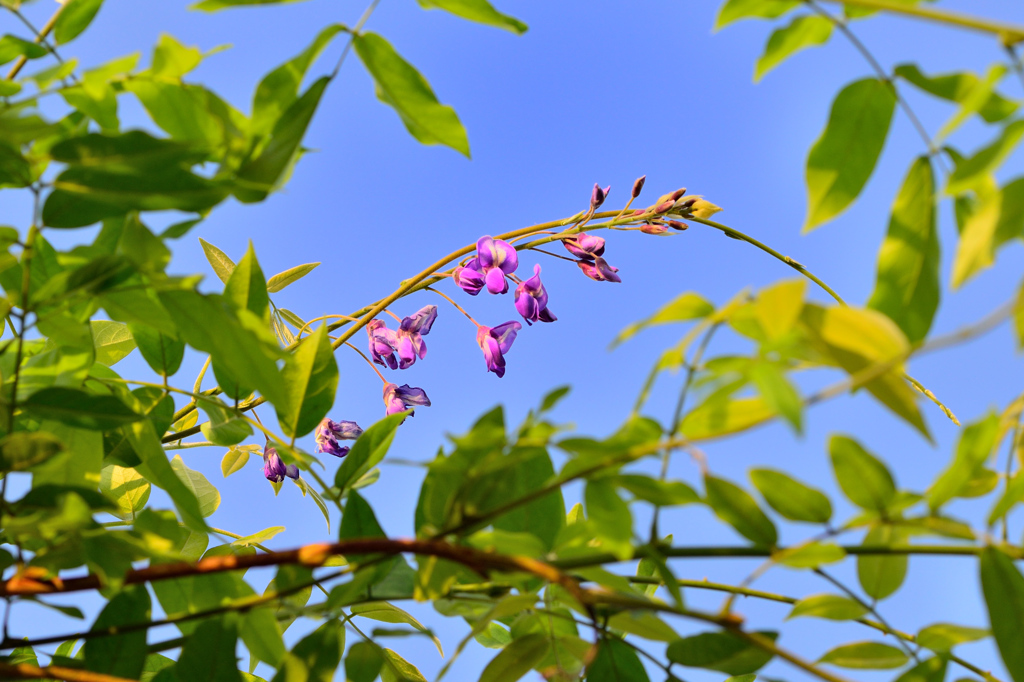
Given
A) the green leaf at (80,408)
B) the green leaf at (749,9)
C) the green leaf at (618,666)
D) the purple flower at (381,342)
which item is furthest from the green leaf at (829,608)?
the purple flower at (381,342)

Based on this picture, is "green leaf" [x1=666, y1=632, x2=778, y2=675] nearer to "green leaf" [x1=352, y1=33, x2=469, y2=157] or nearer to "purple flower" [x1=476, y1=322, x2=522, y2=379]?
"green leaf" [x1=352, y1=33, x2=469, y2=157]

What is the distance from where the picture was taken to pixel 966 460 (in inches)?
15.8

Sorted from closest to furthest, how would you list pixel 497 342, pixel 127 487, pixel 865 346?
pixel 865 346, pixel 127 487, pixel 497 342

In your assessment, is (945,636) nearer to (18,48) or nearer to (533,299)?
(18,48)

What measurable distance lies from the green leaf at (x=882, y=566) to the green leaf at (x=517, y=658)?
0.70 feet

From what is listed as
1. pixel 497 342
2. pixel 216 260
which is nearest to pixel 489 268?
pixel 497 342

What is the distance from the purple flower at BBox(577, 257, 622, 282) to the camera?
44.3 inches

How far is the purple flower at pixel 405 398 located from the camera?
123 cm

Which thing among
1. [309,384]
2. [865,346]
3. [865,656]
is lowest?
[865,656]

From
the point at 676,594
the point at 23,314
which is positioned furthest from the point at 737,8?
the point at 23,314

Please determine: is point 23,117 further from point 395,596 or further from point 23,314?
point 395,596

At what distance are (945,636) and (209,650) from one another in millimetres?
472

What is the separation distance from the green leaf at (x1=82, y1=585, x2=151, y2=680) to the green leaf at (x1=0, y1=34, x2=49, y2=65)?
40cm

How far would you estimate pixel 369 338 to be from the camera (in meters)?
1.26
